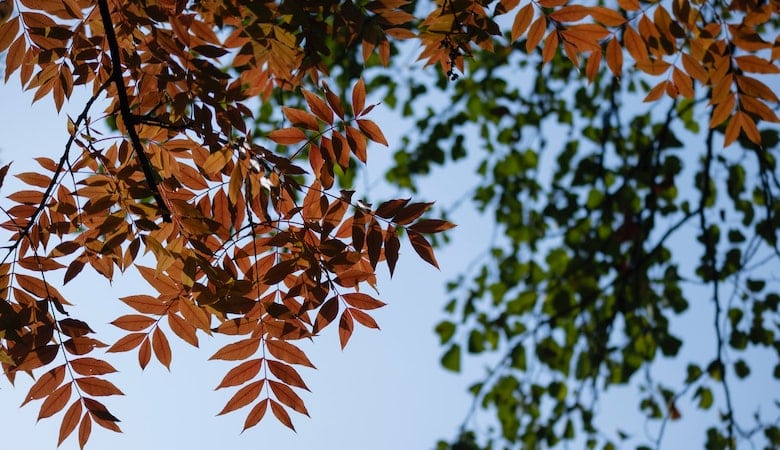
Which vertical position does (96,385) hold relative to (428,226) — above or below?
below

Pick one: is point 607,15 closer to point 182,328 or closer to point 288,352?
point 288,352

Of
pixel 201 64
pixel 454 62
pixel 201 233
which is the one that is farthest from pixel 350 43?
pixel 201 233

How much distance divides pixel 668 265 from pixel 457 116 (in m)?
1.52

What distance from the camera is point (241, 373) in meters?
1.35

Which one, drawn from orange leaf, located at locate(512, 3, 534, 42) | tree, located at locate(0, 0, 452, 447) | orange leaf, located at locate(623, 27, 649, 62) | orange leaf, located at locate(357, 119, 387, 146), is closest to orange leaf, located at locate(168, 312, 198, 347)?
tree, located at locate(0, 0, 452, 447)

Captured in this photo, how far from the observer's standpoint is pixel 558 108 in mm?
4566

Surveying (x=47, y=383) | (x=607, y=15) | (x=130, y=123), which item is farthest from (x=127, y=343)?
(x=607, y=15)

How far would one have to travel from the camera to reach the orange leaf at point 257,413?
1.38 metres

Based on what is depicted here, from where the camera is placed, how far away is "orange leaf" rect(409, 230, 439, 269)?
1335 mm

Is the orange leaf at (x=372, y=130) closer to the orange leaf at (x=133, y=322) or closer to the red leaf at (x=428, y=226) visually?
the red leaf at (x=428, y=226)

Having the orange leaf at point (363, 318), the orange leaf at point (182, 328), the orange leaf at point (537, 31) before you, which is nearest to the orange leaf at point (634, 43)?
the orange leaf at point (537, 31)

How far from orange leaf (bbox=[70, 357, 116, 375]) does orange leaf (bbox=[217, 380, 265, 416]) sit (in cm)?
22

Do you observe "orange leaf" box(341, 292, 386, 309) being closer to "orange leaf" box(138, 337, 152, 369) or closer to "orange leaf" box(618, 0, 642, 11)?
"orange leaf" box(138, 337, 152, 369)

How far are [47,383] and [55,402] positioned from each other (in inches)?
1.5
